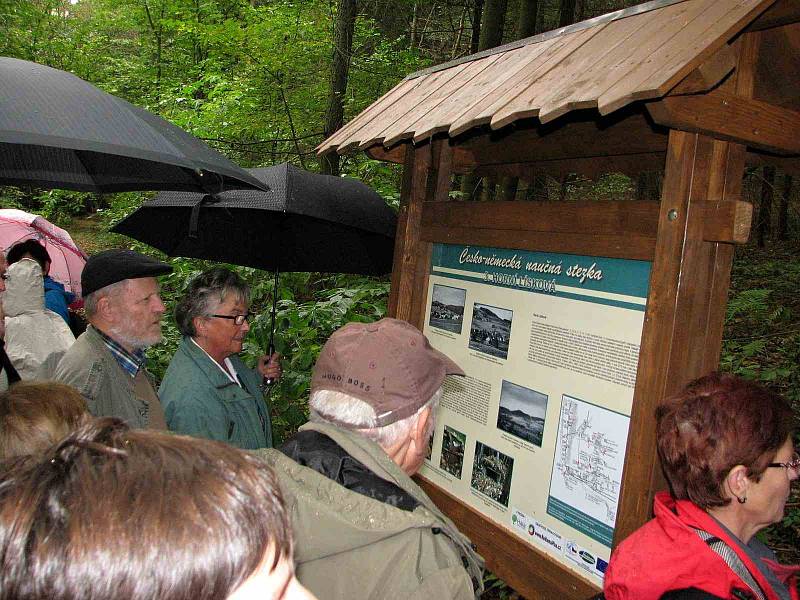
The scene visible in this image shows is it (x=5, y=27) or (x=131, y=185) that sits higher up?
(x=5, y=27)

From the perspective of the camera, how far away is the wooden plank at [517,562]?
2.36 meters

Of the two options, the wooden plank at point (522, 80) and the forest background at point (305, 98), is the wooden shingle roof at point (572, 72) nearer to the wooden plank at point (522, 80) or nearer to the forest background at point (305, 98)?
the wooden plank at point (522, 80)

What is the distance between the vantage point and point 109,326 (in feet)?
10.5

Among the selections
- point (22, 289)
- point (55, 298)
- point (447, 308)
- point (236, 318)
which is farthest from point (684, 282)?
point (55, 298)

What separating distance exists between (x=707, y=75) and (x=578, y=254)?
0.75m

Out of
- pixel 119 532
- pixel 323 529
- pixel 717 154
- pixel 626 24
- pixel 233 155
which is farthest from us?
pixel 233 155

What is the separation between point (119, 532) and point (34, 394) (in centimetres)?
144

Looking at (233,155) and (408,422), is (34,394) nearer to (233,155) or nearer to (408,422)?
(408,422)

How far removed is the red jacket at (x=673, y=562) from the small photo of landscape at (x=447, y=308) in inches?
49.7

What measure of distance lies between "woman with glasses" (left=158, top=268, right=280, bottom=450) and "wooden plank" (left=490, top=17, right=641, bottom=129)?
1951mm

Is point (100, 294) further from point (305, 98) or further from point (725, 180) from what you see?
point (305, 98)

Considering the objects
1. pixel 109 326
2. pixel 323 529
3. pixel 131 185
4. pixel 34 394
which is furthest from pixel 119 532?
pixel 131 185

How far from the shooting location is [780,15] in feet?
6.38

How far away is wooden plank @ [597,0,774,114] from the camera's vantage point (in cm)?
179
